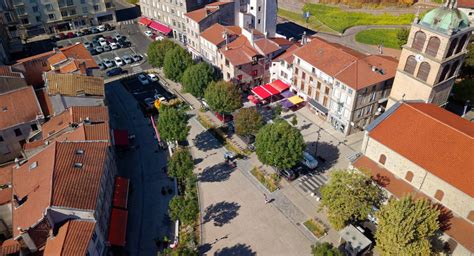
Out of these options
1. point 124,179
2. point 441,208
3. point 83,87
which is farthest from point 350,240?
point 83,87

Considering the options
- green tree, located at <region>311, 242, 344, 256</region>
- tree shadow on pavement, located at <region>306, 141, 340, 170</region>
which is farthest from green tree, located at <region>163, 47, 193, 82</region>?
green tree, located at <region>311, 242, 344, 256</region>

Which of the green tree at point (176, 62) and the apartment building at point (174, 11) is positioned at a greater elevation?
the apartment building at point (174, 11)

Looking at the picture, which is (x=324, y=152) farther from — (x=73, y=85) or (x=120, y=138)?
(x=73, y=85)

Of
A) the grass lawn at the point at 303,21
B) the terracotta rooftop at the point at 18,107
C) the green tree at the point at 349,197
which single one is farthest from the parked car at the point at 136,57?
the green tree at the point at 349,197

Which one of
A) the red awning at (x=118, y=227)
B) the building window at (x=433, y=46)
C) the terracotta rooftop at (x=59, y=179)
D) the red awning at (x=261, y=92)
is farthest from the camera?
the red awning at (x=261, y=92)

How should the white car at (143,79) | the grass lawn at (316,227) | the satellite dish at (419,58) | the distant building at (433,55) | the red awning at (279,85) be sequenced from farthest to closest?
the white car at (143,79)
the red awning at (279,85)
the satellite dish at (419,58)
the distant building at (433,55)
the grass lawn at (316,227)

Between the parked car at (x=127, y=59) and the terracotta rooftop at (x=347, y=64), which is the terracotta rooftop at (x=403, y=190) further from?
the parked car at (x=127, y=59)
